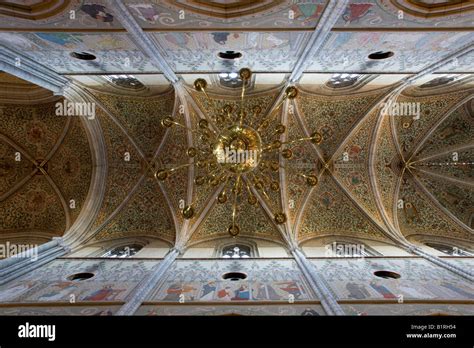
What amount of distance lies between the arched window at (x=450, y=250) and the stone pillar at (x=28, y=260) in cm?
1136

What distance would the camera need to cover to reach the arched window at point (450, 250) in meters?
8.49

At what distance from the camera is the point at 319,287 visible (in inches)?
249

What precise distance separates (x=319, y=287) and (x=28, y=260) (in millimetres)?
7032

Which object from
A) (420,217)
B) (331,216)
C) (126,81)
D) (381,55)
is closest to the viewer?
(381,55)

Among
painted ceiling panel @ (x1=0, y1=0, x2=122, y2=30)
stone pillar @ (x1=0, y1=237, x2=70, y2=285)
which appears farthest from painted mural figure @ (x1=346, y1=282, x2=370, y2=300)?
stone pillar @ (x1=0, y1=237, x2=70, y2=285)

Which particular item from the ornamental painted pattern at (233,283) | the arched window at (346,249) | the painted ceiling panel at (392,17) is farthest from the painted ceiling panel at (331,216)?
the painted ceiling panel at (392,17)

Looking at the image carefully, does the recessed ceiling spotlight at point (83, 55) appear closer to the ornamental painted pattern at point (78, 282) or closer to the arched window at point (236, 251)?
the ornamental painted pattern at point (78, 282)

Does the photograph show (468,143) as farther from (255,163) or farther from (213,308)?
(213,308)

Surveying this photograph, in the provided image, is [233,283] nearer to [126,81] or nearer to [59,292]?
[59,292]

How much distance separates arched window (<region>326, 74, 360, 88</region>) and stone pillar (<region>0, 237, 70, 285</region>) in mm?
9803

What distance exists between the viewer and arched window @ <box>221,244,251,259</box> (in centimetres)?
934

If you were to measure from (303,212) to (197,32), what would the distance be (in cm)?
Answer: 758

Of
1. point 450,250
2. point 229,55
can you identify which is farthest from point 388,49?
point 450,250
